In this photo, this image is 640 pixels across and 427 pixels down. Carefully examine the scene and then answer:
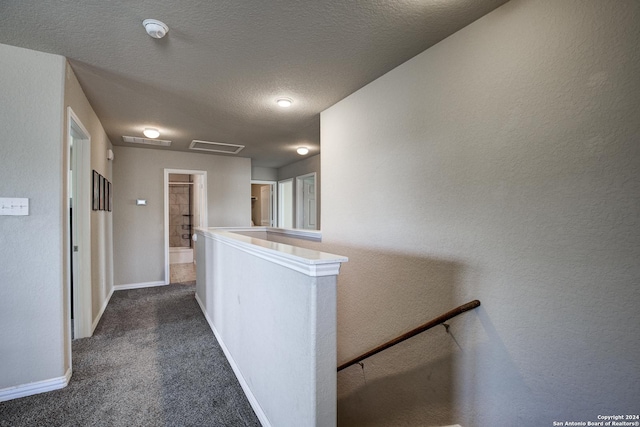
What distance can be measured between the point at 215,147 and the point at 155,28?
3.33 m

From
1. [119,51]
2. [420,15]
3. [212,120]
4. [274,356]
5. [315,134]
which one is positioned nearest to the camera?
[274,356]

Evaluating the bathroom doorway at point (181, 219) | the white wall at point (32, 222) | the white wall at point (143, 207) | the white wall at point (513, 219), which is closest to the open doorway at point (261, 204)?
the bathroom doorway at point (181, 219)

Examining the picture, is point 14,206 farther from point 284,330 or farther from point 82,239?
point 284,330

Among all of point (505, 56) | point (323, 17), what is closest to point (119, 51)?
point (323, 17)

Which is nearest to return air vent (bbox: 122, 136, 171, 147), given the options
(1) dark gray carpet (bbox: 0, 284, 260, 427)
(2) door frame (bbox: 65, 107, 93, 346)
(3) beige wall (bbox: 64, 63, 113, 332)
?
(3) beige wall (bbox: 64, 63, 113, 332)

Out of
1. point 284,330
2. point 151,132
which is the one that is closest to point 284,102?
point 151,132

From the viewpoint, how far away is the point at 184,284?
5.26 metres

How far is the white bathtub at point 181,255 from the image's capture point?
7.62 meters

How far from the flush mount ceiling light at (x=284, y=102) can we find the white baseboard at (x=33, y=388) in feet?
9.30

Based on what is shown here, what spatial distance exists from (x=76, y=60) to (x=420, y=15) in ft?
7.95

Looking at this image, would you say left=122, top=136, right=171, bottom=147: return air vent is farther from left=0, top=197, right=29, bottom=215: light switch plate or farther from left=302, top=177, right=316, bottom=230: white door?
left=302, top=177, right=316, bottom=230: white door

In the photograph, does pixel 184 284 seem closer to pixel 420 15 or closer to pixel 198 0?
pixel 198 0

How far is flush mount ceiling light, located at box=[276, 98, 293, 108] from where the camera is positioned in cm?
296

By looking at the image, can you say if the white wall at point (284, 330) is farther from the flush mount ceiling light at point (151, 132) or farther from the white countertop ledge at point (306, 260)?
the flush mount ceiling light at point (151, 132)
